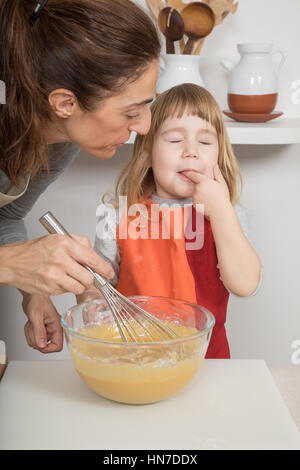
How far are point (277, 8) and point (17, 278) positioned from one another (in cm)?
120

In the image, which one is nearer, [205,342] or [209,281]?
[205,342]

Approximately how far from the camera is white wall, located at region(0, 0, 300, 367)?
1.62 meters

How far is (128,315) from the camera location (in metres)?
0.81

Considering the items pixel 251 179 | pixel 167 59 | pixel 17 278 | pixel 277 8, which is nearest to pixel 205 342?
pixel 17 278

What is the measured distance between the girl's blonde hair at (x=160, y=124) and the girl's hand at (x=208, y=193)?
11 cm

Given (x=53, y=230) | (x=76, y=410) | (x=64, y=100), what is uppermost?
(x=64, y=100)

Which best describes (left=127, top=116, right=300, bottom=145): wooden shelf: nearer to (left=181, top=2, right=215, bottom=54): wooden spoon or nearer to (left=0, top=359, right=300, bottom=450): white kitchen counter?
(left=181, top=2, right=215, bottom=54): wooden spoon

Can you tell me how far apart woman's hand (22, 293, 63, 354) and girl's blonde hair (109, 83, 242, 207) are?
360 millimetres

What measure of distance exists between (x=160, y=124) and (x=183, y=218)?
211 mm

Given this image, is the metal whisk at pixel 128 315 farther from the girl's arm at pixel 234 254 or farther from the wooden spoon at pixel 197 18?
the wooden spoon at pixel 197 18

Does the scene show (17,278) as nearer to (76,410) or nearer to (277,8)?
(76,410)

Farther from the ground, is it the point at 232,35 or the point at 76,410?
the point at 232,35

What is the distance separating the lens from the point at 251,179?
1749 mm

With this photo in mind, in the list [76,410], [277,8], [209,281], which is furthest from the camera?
[277,8]
